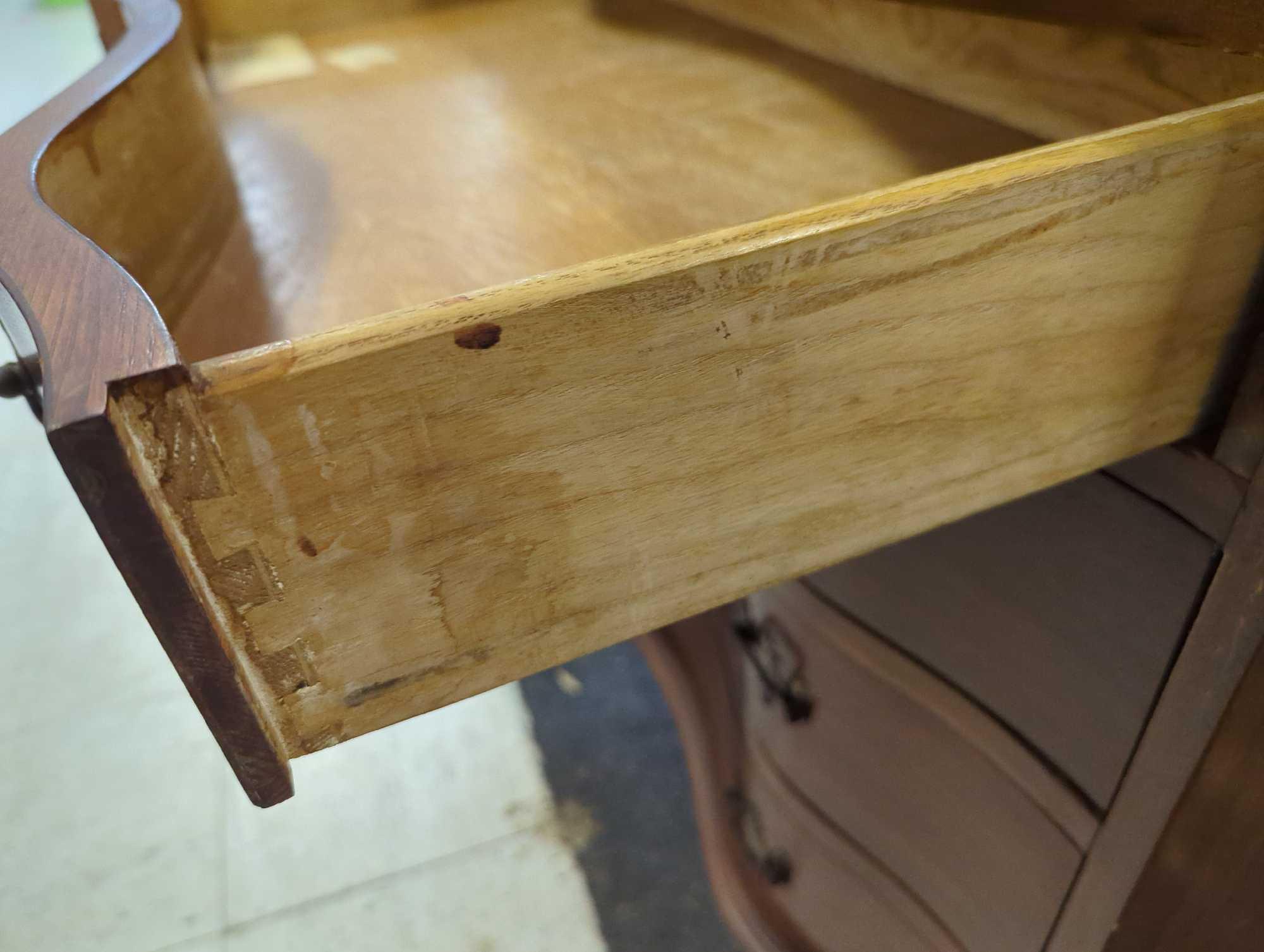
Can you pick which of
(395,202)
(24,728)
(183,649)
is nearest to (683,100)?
(395,202)

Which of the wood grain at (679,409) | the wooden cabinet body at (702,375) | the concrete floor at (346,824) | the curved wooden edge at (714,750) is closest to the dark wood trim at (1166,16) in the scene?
the wooden cabinet body at (702,375)

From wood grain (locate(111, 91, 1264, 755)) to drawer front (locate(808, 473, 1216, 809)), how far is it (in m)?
0.11

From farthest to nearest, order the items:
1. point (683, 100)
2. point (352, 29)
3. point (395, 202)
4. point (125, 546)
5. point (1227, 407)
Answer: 1. point (352, 29)
2. point (683, 100)
3. point (395, 202)
4. point (1227, 407)
5. point (125, 546)

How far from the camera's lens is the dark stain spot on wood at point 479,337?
0.79 ft

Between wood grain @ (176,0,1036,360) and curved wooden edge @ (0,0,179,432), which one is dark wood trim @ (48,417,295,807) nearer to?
curved wooden edge @ (0,0,179,432)

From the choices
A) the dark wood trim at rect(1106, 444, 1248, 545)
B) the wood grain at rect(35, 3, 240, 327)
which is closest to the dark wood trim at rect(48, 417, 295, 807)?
the wood grain at rect(35, 3, 240, 327)

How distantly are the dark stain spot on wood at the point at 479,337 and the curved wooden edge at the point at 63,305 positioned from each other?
66 mm

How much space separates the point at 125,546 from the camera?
22 centimetres

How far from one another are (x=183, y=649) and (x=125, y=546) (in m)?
0.04

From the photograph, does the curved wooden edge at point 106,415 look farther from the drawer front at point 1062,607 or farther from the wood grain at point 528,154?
the drawer front at point 1062,607

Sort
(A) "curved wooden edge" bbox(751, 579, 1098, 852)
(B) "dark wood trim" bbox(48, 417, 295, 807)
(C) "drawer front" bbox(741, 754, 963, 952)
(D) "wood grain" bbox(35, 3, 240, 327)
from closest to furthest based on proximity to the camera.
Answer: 1. (B) "dark wood trim" bbox(48, 417, 295, 807)
2. (D) "wood grain" bbox(35, 3, 240, 327)
3. (A) "curved wooden edge" bbox(751, 579, 1098, 852)
4. (C) "drawer front" bbox(741, 754, 963, 952)

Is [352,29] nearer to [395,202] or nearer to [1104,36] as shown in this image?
[395,202]

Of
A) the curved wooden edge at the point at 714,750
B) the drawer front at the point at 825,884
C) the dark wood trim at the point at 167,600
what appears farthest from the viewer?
the curved wooden edge at the point at 714,750

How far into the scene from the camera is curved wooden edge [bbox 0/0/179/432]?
209 millimetres
